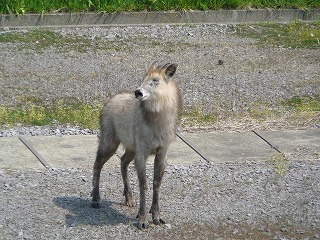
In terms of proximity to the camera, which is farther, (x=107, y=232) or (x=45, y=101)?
(x=45, y=101)

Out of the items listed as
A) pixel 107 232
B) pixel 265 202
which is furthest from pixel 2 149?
pixel 265 202

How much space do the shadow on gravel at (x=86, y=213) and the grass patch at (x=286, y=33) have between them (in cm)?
695

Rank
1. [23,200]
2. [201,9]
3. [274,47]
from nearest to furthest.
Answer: [23,200]
[274,47]
[201,9]

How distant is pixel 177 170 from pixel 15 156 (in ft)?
5.69

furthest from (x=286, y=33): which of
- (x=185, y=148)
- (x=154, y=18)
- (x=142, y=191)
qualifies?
(x=142, y=191)

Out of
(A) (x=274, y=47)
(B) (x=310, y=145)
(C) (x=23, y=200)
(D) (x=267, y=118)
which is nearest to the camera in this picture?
(C) (x=23, y=200)

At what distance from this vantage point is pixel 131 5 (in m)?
14.9

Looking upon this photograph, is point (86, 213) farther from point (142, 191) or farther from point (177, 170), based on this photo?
point (177, 170)

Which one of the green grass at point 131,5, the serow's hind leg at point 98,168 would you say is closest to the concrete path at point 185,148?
the serow's hind leg at point 98,168

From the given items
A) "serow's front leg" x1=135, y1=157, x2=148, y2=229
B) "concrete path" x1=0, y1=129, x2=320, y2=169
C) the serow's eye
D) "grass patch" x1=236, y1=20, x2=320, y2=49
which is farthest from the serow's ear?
"grass patch" x1=236, y1=20, x2=320, y2=49

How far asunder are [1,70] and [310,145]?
16.0 ft

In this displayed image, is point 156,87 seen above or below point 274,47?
above

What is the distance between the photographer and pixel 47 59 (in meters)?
12.8

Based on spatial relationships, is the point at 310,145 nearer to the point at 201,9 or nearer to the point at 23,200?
the point at 23,200
